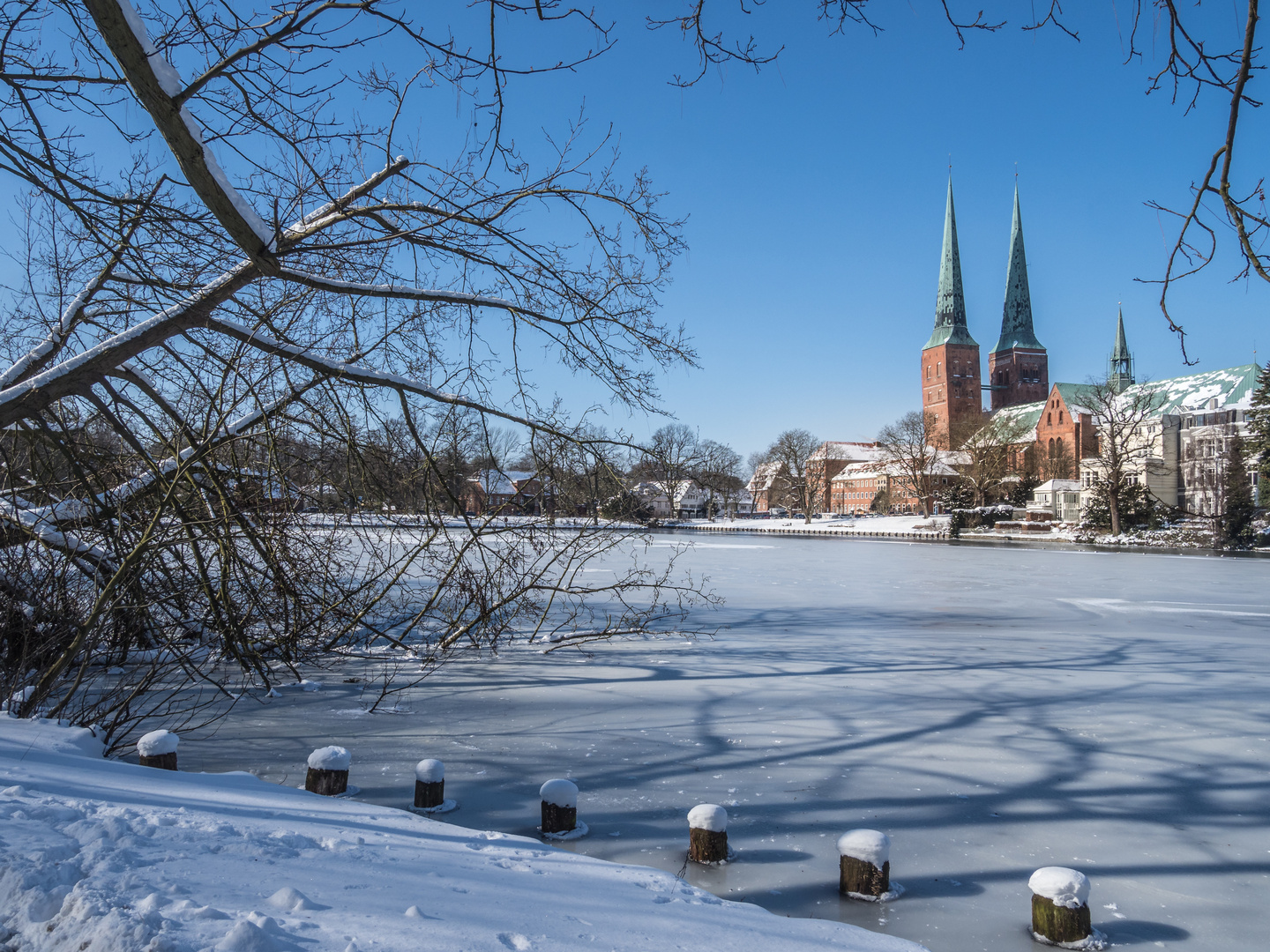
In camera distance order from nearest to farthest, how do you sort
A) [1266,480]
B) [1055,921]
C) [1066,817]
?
[1055,921] < [1066,817] < [1266,480]

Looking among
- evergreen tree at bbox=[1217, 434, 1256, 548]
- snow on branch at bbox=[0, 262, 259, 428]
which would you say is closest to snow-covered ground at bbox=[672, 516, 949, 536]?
evergreen tree at bbox=[1217, 434, 1256, 548]

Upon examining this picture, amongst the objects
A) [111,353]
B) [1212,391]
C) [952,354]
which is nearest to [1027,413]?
[952,354]

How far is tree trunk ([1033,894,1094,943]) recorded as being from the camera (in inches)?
104

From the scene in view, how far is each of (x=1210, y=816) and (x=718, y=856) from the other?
2.54 m

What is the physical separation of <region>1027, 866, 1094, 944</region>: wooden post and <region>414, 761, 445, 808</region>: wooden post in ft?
8.17

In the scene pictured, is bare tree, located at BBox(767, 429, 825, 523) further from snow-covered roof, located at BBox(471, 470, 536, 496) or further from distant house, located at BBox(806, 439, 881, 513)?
snow-covered roof, located at BBox(471, 470, 536, 496)

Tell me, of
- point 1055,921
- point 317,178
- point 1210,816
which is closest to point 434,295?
point 317,178

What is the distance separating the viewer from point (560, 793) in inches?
136

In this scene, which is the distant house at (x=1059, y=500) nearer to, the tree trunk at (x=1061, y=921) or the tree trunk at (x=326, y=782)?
the tree trunk at (x=1061, y=921)

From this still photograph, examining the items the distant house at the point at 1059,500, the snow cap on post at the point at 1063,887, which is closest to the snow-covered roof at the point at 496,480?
the snow cap on post at the point at 1063,887

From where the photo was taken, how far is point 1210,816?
12.7ft

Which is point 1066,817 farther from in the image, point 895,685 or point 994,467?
point 994,467

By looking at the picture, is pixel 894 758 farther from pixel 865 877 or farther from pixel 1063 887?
pixel 1063 887

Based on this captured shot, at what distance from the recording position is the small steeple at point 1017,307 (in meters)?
108
